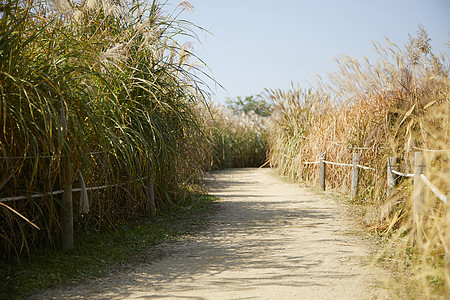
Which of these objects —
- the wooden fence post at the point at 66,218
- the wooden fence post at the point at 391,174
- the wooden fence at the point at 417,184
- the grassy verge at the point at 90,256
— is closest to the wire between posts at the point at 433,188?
the wooden fence at the point at 417,184

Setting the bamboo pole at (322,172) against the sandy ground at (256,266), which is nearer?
the sandy ground at (256,266)

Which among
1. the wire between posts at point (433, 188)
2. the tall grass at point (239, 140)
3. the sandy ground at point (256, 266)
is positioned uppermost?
the tall grass at point (239, 140)

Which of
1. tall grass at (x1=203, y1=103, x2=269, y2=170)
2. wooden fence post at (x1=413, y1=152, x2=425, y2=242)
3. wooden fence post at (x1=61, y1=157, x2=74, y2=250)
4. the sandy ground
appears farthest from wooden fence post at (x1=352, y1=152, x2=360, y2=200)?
tall grass at (x1=203, y1=103, x2=269, y2=170)

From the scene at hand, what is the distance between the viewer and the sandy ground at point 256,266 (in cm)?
291

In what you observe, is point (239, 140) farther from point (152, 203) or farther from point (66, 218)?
point (66, 218)

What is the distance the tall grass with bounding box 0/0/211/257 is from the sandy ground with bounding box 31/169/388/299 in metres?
0.76

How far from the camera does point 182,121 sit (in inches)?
211

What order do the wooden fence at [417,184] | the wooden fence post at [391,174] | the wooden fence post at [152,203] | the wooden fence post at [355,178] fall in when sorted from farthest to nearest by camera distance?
the wooden fence post at [355,178], the wooden fence post at [152,203], the wooden fence post at [391,174], the wooden fence at [417,184]

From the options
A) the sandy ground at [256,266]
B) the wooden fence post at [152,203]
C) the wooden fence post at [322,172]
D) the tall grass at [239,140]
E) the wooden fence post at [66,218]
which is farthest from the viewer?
the tall grass at [239,140]

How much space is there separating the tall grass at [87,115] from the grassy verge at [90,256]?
0.17 m

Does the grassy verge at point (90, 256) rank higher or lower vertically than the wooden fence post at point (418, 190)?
lower

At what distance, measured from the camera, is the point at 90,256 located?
369cm

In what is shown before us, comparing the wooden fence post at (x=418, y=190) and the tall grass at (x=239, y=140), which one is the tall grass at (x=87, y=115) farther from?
the tall grass at (x=239, y=140)

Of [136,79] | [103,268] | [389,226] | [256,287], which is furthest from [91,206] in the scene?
[389,226]
